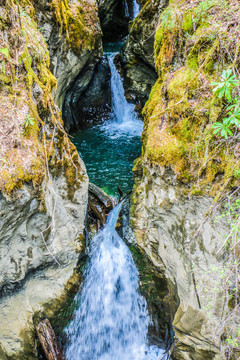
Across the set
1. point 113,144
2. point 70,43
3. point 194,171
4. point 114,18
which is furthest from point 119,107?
point 194,171

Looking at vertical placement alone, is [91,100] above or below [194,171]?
above

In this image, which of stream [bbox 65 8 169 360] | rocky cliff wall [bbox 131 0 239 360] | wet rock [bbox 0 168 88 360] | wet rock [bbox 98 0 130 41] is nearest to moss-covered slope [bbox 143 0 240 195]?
rocky cliff wall [bbox 131 0 239 360]

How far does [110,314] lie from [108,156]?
18.6 feet

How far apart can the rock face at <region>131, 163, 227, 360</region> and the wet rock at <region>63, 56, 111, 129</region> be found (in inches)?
314

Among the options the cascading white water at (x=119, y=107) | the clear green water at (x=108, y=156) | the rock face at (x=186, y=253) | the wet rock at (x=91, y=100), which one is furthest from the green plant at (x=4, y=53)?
the cascading white water at (x=119, y=107)

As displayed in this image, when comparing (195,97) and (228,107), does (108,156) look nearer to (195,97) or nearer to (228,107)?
(195,97)

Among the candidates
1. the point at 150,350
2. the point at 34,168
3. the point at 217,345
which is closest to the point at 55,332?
the point at 150,350

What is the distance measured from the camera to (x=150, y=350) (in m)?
4.15

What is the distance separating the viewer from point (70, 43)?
8086 millimetres

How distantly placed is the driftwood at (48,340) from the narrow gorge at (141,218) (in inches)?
2.2

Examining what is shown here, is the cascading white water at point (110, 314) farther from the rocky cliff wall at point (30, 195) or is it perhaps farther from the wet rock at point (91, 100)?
the wet rock at point (91, 100)

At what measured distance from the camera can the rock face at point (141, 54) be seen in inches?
325

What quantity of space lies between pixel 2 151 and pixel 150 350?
4.11m

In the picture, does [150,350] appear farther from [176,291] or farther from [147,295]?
[176,291]
